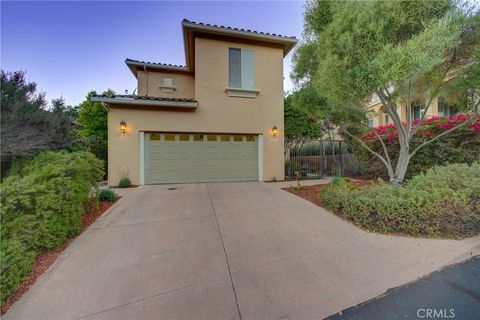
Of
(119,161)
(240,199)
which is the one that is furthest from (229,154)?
(119,161)

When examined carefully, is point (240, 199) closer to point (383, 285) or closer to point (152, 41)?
point (383, 285)

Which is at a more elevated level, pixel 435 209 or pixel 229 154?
pixel 229 154

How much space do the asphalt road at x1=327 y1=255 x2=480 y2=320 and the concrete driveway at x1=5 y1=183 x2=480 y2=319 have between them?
106mm

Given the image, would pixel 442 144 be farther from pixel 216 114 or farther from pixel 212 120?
pixel 212 120

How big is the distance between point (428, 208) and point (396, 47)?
3.25 m

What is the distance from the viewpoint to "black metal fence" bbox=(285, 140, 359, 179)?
33.9ft

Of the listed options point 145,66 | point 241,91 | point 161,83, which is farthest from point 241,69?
point 145,66

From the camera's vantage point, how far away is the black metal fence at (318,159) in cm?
1034

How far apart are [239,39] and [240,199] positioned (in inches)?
280

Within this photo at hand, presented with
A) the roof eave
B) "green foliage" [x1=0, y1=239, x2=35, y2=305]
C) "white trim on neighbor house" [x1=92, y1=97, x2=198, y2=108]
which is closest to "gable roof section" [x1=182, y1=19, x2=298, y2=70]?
the roof eave

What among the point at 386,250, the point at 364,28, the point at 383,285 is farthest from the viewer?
the point at 364,28

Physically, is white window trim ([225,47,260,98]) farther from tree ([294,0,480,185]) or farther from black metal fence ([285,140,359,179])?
tree ([294,0,480,185])

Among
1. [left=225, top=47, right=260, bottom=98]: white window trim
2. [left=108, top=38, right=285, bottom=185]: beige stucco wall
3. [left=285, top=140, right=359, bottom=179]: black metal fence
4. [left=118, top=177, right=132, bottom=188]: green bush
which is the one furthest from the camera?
[left=285, top=140, right=359, bottom=179]: black metal fence

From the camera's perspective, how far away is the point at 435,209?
3531 millimetres
